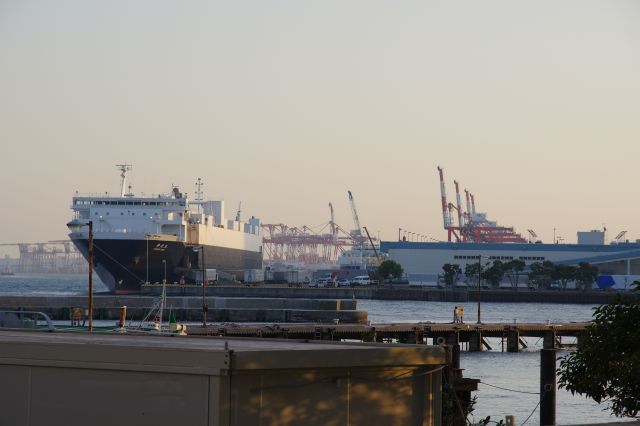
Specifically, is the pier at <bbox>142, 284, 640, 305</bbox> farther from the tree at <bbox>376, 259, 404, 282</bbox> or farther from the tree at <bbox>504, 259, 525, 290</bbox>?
the tree at <bbox>376, 259, 404, 282</bbox>

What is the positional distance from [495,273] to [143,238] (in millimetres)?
50734

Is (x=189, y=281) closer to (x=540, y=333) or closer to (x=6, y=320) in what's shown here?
(x=540, y=333)

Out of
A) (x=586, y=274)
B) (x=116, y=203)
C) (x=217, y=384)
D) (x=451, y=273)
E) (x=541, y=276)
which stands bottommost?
(x=217, y=384)

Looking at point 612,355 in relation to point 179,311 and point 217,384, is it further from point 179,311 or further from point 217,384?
point 179,311

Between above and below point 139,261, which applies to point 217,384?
below

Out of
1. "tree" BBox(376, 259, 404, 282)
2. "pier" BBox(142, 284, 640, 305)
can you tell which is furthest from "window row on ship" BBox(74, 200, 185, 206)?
"tree" BBox(376, 259, 404, 282)

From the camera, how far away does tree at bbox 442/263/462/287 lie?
15262 centimetres

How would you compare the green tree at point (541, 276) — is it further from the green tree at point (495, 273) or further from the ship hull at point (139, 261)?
the ship hull at point (139, 261)

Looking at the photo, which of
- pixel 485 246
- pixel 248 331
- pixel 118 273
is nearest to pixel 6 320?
pixel 248 331

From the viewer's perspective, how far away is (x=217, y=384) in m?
8.00

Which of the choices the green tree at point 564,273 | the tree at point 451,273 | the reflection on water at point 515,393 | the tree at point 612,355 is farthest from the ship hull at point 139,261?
the tree at point 612,355

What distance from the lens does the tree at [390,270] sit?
156m

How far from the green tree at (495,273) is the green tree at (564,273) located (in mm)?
6401

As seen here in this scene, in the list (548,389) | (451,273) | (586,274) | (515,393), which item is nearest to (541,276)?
(586,274)
